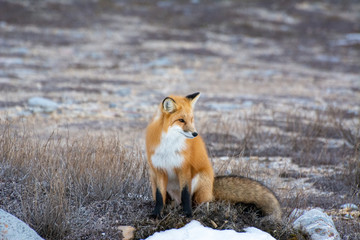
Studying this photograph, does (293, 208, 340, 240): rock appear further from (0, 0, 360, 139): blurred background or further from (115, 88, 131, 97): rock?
(115, 88, 131, 97): rock

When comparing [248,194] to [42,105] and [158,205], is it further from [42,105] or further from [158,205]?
[42,105]

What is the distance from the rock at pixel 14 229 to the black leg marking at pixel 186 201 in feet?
4.81

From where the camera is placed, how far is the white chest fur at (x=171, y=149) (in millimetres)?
4781

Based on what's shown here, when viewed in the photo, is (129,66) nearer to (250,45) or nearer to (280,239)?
(250,45)

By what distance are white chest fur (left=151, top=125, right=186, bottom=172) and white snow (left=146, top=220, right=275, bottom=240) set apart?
2.28 feet

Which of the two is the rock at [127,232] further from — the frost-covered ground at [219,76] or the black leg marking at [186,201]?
the frost-covered ground at [219,76]

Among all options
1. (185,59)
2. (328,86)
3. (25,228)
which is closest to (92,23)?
(185,59)

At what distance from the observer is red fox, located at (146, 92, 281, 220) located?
4.79 meters

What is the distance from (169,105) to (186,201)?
103cm

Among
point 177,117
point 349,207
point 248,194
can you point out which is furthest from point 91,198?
point 349,207

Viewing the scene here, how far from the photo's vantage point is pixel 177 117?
15.6 feet

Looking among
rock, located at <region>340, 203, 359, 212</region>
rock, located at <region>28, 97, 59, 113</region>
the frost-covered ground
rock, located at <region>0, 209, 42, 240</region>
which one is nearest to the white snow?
rock, located at <region>0, 209, 42, 240</region>

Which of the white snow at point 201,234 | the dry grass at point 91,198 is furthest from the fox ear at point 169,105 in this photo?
the white snow at point 201,234

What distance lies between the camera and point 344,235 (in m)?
5.93
